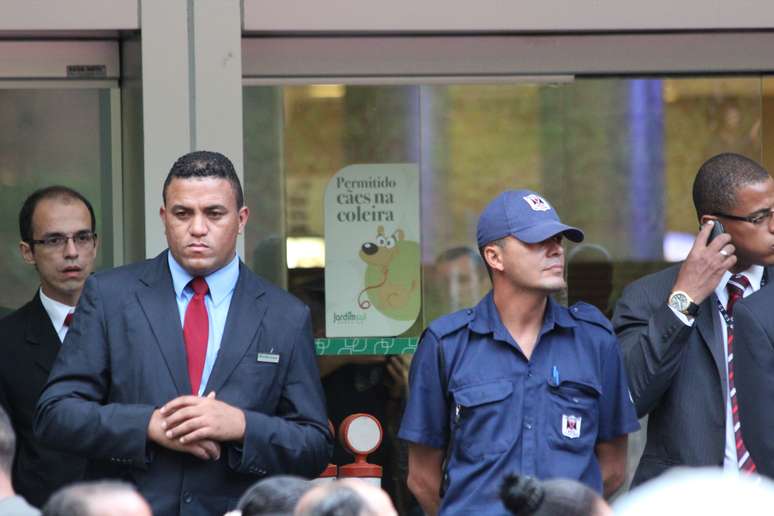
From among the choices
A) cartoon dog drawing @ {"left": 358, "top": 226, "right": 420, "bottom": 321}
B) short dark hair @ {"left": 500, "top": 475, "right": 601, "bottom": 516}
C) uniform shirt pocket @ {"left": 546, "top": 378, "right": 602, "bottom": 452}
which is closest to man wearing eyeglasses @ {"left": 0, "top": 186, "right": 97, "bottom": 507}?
cartoon dog drawing @ {"left": 358, "top": 226, "right": 420, "bottom": 321}

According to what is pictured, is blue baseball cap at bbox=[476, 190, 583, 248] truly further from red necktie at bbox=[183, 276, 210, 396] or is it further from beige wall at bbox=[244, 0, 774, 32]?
beige wall at bbox=[244, 0, 774, 32]

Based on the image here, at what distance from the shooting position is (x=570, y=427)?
18.2ft

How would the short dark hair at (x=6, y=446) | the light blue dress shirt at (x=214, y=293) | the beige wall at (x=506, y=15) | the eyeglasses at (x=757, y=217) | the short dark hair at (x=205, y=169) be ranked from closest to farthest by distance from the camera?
the short dark hair at (x=6, y=446)
the light blue dress shirt at (x=214, y=293)
the short dark hair at (x=205, y=169)
the eyeglasses at (x=757, y=217)
the beige wall at (x=506, y=15)

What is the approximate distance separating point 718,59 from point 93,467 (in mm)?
3641

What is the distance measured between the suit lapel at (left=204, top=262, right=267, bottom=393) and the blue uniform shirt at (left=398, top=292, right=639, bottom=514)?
62cm

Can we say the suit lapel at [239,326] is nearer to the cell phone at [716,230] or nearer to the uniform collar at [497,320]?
the uniform collar at [497,320]

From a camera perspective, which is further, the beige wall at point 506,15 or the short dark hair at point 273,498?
the beige wall at point 506,15

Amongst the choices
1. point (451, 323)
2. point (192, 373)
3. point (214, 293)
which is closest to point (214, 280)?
point (214, 293)

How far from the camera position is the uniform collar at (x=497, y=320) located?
18.7 feet

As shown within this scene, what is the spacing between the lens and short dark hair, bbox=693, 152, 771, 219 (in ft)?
20.7

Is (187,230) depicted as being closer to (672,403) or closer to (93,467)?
(93,467)

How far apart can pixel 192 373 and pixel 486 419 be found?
1028 millimetres

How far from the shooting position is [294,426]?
5.54m

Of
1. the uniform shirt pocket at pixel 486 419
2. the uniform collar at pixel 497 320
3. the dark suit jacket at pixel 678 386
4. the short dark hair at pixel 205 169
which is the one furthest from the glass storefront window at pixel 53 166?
the dark suit jacket at pixel 678 386
